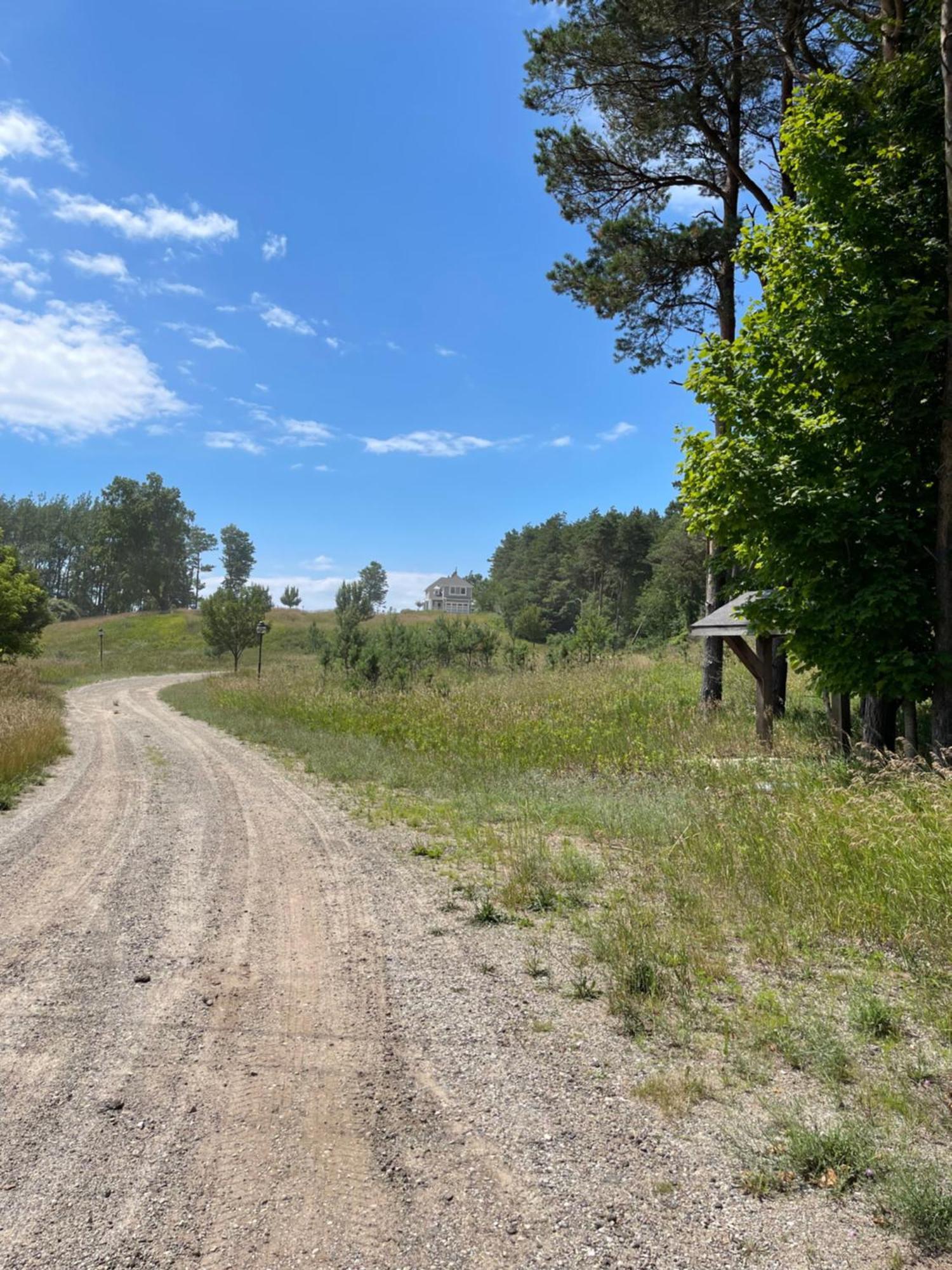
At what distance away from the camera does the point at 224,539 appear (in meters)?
114

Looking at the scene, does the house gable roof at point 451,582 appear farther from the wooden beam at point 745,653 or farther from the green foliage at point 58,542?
the wooden beam at point 745,653

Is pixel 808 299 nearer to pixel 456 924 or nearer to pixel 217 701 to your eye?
pixel 456 924

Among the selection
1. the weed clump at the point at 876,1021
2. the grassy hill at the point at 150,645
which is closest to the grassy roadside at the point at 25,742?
the weed clump at the point at 876,1021

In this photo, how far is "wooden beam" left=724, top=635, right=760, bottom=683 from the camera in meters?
11.1

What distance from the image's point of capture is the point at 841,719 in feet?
31.2

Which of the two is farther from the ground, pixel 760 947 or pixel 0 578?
pixel 0 578

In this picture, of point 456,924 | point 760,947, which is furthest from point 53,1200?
point 760,947

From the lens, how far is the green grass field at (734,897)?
2.73 m

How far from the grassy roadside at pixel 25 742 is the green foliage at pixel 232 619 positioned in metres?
21.7

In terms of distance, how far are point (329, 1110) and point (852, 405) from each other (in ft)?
26.6

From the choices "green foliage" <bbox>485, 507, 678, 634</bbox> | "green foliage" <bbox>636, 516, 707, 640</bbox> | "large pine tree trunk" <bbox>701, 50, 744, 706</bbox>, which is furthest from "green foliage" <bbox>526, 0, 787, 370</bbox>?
"green foliage" <bbox>485, 507, 678, 634</bbox>

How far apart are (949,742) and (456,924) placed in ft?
17.9

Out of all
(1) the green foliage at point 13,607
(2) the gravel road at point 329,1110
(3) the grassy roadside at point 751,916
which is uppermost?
(1) the green foliage at point 13,607

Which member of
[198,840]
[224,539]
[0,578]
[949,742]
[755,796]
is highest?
[224,539]
